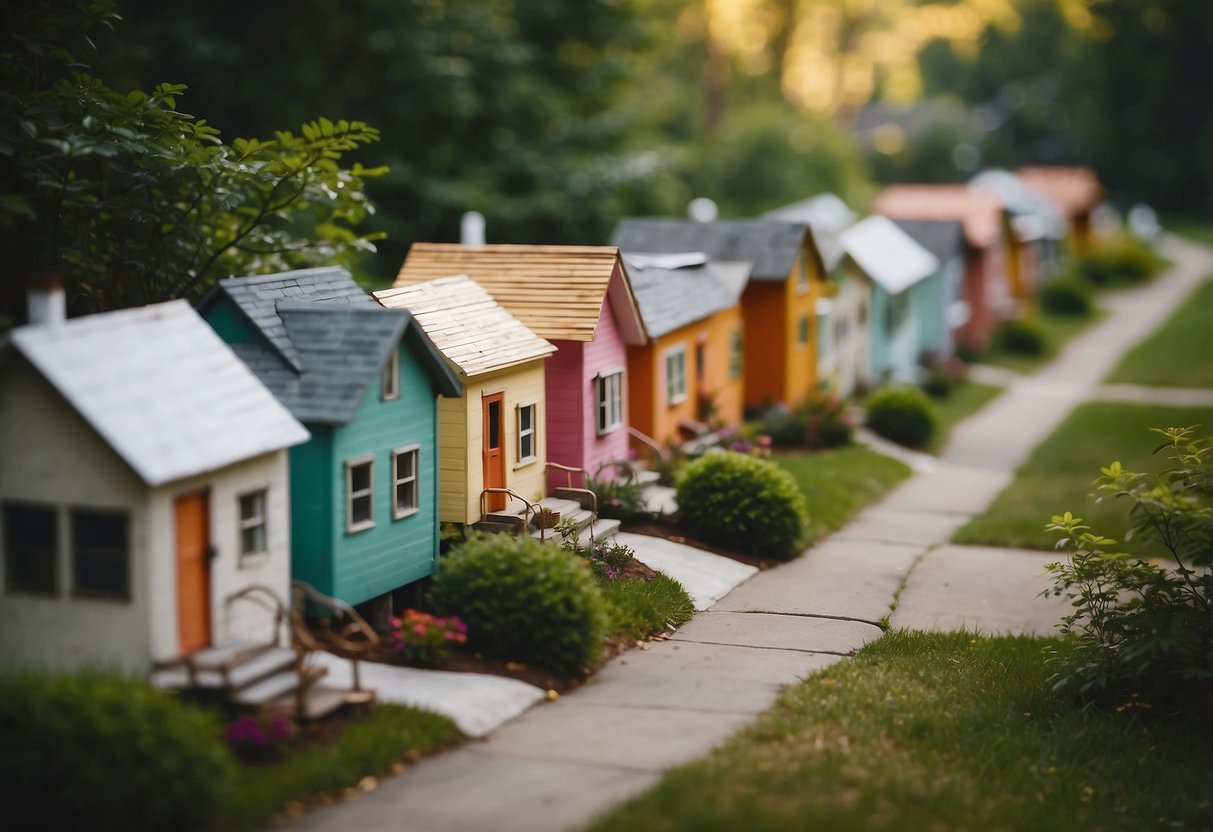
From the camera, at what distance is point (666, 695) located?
47.8 feet

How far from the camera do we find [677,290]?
2488cm

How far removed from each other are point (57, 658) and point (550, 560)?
510 cm

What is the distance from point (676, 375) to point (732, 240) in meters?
6.09

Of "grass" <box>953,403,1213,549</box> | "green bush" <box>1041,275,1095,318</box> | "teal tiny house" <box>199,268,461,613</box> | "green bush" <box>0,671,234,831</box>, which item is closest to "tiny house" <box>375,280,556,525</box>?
"teal tiny house" <box>199,268,461,613</box>

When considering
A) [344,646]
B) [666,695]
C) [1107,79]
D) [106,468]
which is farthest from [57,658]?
[1107,79]

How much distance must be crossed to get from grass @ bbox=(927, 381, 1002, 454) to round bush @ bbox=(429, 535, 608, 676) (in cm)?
1991

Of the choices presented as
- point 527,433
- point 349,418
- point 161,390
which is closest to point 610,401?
point 527,433

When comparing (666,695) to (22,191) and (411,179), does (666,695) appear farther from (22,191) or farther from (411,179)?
(411,179)

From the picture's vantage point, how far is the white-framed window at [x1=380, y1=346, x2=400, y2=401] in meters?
15.7

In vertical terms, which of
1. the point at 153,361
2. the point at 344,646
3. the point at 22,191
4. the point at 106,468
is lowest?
the point at 344,646

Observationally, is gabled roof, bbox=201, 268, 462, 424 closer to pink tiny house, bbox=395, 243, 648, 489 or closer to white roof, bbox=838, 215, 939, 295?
pink tiny house, bbox=395, 243, 648, 489

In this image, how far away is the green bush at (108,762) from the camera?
35.0 ft

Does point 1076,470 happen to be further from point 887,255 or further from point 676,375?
point 676,375

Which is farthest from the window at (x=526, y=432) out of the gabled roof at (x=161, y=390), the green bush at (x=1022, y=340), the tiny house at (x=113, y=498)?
the green bush at (x=1022, y=340)
